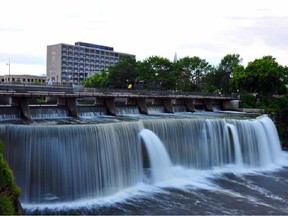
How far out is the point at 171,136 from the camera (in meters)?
26.3

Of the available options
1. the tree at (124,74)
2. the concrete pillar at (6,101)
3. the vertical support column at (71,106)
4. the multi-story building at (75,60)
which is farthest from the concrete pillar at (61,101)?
the multi-story building at (75,60)

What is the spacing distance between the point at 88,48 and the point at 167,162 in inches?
4718

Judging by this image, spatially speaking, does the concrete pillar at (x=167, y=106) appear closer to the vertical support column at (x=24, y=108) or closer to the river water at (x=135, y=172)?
the river water at (x=135, y=172)

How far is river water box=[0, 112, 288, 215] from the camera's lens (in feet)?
58.7

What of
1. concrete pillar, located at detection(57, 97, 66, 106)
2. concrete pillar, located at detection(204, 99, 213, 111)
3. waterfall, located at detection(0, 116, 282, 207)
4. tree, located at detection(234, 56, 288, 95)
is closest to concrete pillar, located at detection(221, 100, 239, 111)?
concrete pillar, located at detection(204, 99, 213, 111)

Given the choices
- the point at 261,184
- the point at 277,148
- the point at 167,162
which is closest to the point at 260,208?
the point at 261,184

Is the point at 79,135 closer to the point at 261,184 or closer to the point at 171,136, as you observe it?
the point at 171,136

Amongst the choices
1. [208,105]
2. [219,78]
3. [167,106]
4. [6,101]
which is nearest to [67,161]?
[6,101]

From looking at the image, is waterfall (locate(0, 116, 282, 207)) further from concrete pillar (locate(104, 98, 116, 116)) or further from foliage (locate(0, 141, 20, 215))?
concrete pillar (locate(104, 98, 116, 116))

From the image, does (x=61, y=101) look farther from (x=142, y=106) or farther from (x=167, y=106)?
(x=167, y=106)

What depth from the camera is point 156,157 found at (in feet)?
79.2

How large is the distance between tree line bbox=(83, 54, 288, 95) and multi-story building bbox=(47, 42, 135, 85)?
4338 centimetres

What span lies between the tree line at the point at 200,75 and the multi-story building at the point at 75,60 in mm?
43383

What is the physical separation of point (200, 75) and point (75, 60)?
233 ft
